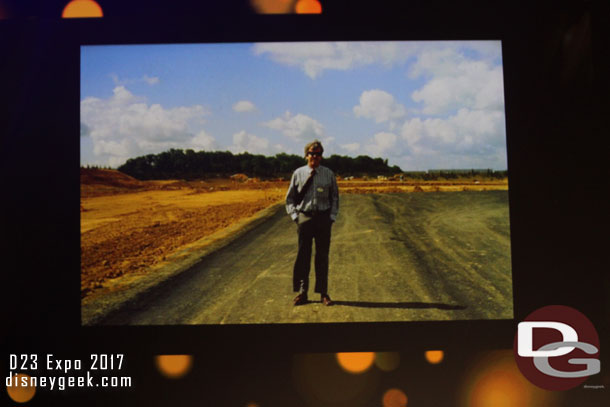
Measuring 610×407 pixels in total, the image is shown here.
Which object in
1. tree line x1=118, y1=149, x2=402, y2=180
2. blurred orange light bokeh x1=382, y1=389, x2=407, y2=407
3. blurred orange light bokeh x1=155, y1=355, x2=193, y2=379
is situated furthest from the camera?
tree line x1=118, y1=149, x2=402, y2=180

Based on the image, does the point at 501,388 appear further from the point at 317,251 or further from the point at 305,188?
the point at 305,188

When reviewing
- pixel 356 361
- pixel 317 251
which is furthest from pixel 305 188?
pixel 356 361

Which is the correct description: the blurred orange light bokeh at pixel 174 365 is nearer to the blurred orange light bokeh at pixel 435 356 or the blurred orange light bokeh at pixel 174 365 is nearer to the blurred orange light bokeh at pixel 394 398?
the blurred orange light bokeh at pixel 394 398

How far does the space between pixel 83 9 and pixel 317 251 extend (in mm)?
3102

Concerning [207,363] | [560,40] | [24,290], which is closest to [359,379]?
[207,363]

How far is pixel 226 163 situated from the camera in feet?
10.2

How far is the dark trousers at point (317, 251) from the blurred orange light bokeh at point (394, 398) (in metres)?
0.95

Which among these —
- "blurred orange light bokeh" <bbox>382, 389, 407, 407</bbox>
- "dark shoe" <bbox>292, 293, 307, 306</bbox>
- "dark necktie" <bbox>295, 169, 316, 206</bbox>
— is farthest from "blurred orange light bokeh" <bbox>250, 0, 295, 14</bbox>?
"blurred orange light bokeh" <bbox>382, 389, 407, 407</bbox>

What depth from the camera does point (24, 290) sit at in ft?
9.39

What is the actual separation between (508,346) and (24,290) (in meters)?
4.26

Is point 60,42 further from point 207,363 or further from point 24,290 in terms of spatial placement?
point 207,363

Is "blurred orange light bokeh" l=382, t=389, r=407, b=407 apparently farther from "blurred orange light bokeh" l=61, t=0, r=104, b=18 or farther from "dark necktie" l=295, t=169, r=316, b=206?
"blurred orange light bokeh" l=61, t=0, r=104, b=18

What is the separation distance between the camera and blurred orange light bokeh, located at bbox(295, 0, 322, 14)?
300cm

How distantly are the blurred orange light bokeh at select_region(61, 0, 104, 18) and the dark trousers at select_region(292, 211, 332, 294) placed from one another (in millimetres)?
2671
